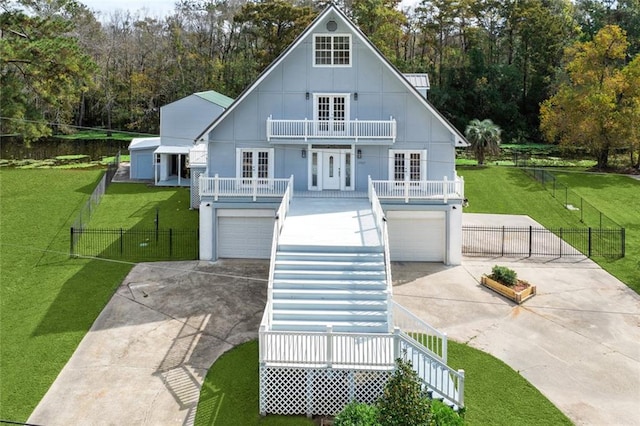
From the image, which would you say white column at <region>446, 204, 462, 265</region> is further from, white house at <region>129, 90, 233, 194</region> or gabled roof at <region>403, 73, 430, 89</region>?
white house at <region>129, 90, 233, 194</region>

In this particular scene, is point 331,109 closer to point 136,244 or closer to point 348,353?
point 136,244

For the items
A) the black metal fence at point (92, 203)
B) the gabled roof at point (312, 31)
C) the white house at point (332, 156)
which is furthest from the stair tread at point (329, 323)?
the black metal fence at point (92, 203)

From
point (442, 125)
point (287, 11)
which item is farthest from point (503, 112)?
point (442, 125)

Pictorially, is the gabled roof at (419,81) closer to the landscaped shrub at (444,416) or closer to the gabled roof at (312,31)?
the gabled roof at (312,31)

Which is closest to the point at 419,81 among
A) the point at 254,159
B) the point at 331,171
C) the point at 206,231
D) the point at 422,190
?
the point at 422,190

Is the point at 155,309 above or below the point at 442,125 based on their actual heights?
below

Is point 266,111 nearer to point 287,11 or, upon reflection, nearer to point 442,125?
point 442,125
